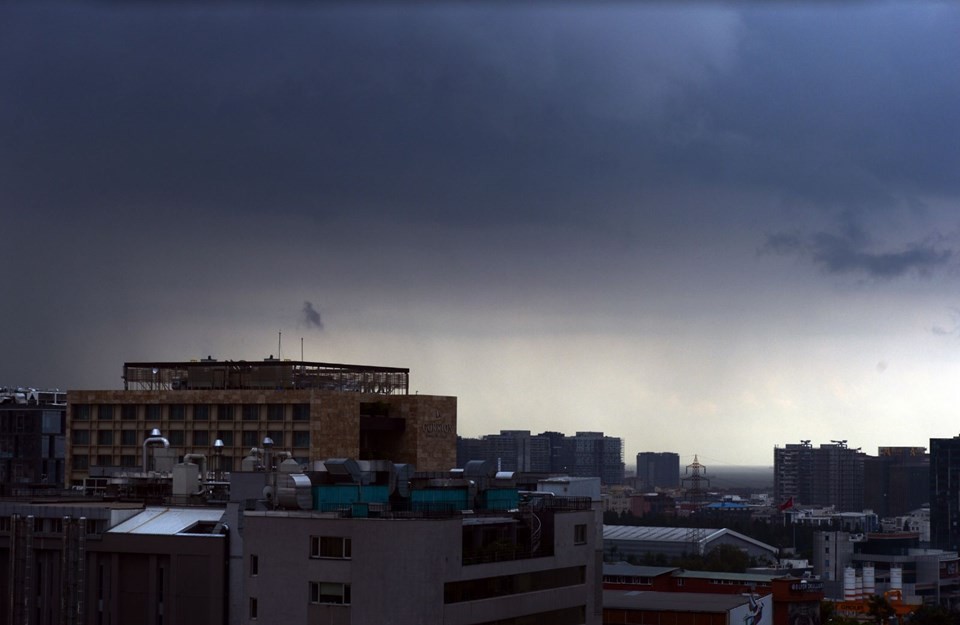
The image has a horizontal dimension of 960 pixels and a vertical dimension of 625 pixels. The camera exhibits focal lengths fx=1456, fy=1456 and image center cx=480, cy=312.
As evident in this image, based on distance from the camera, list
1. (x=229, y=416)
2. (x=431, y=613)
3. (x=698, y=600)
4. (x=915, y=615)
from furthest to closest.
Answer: (x=915, y=615)
(x=229, y=416)
(x=698, y=600)
(x=431, y=613)

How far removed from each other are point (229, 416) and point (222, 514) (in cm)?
6057

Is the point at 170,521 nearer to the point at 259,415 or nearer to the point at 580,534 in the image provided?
the point at 580,534

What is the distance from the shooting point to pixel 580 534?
6956 centimetres

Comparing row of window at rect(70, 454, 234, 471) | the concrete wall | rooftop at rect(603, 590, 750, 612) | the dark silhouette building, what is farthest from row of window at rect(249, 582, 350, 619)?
the dark silhouette building

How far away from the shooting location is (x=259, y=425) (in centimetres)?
12606

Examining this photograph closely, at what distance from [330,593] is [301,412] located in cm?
6748

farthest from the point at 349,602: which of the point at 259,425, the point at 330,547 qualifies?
the point at 259,425

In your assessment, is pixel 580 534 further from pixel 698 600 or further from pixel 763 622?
pixel 763 622

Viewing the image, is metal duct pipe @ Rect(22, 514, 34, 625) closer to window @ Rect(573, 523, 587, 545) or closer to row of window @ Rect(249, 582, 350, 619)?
row of window @ Rect(249, 582, 350, 619)

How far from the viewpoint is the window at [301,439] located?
124 m

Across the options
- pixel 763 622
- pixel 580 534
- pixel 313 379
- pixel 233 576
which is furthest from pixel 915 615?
pixel 233 576

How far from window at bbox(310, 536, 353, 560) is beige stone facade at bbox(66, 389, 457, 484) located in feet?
206

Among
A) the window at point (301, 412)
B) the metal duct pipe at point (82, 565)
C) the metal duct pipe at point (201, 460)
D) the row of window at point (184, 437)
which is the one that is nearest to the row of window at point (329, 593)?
the metal duct pipe at point (82, 565)

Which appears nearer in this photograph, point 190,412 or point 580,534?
point 580,534
